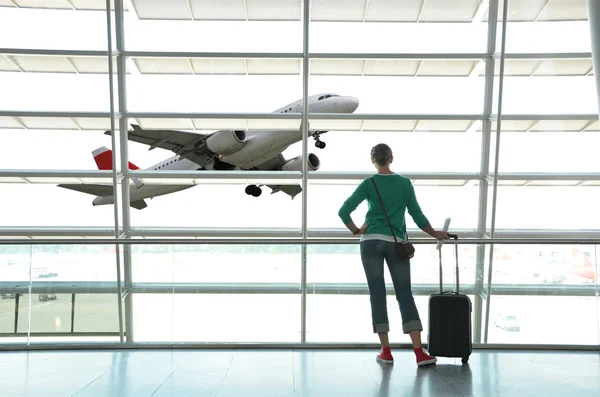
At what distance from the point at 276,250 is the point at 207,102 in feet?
30.7

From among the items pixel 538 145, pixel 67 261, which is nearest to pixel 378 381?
pixel 67 261

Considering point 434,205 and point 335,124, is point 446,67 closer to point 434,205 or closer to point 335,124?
point 335,124

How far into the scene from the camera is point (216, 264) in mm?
3627

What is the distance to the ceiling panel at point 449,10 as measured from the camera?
629 centimetres

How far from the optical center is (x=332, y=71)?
7172 millimetres

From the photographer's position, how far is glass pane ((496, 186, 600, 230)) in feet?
21.7

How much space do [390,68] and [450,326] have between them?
4667mm

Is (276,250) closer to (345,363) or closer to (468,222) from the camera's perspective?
(345,363)

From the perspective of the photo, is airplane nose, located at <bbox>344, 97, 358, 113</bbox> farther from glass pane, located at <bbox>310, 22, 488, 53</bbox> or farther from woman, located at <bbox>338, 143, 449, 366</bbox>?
woman, located at <bbox>338, 143, 449, 366</bbox>

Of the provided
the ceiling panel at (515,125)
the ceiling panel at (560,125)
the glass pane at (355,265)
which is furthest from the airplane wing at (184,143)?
the glass pane at (355,265)

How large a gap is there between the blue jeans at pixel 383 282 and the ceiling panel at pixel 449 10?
3.93 meters

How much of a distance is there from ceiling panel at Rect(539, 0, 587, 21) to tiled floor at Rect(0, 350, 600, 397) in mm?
3222

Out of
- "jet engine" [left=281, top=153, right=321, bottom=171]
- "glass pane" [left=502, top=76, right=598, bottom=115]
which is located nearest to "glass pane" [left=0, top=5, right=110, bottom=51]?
"glass pane" [left=502, top=76, right=598, bottom=115]

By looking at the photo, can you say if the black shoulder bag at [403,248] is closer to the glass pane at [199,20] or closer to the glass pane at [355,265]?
the glass pane at [355,265]
